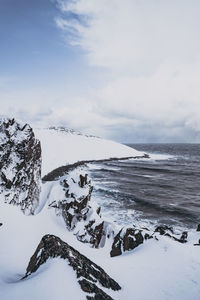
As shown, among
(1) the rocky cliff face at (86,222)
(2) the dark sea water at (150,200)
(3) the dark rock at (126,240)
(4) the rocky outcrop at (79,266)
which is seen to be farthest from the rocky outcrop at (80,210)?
(2) the dark sea water at (150,200)

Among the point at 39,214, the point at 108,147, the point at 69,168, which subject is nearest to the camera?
the point at 39,214

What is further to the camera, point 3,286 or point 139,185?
point 139,185

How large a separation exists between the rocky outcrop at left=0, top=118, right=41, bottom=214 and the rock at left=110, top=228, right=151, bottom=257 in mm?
6206

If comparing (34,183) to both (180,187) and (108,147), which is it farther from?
(108,147)

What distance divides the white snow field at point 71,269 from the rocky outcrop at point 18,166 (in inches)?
33.1

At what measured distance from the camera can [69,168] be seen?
165 ft

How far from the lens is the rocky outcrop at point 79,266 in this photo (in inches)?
222

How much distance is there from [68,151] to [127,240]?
52.2 metres

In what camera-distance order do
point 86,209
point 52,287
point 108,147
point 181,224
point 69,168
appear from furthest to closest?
point 108,147, point 69,168, point 181,224, point 86,209, point 52,287

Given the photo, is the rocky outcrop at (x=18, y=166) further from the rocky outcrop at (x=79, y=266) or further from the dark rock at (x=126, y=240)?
the rocky outcrop at (x=79, y=266)

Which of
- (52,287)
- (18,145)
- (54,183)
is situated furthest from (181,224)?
(52,287)

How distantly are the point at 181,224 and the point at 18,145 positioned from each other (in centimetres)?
1822

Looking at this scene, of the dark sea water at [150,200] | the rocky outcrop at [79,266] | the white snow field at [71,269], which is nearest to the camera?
the white snow field at [71,269]

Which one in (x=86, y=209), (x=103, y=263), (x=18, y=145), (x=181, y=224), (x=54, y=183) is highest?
(x=18, y=145)
